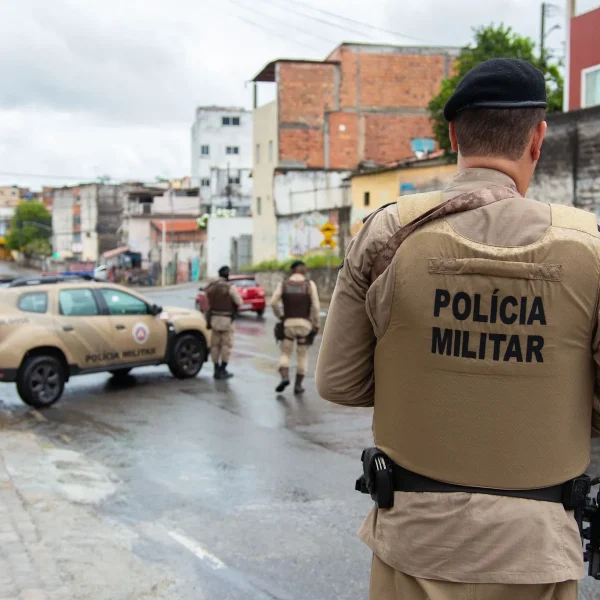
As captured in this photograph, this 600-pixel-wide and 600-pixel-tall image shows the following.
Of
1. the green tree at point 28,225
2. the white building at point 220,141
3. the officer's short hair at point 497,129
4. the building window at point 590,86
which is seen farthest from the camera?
the green tree at point 28,225

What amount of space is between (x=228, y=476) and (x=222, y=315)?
20.7 ft

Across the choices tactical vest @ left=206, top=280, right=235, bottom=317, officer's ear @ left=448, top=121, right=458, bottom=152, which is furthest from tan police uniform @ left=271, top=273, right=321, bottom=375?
officer's ear @ left=448, top=121, right=458, bottom=152

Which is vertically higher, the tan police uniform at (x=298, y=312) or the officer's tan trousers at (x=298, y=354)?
the tan police uniform at (x=298, y=312)

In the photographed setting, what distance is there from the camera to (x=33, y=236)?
12081cm

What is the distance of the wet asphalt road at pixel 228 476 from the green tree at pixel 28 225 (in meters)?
113

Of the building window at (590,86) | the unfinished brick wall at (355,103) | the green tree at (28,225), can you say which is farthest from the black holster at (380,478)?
the green tree at (28,225)

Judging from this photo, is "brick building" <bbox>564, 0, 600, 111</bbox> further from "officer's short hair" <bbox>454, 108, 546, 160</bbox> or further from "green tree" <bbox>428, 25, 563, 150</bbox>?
"officer's short hair" <bbox>454, 108, 546, 160</bbox>

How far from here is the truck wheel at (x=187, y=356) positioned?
1325 cm

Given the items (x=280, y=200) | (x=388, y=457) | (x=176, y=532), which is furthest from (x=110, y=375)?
(x=280, y=200)

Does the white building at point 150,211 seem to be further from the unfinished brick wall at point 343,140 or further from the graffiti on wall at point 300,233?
the graffiti on wall at point 300,233

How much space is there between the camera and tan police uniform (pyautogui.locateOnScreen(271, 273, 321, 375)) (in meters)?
11.7

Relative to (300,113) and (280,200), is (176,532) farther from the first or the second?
(300,113)

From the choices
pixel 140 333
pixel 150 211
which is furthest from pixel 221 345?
pixel 150 211

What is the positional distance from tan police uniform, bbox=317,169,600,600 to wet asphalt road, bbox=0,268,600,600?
285cm
